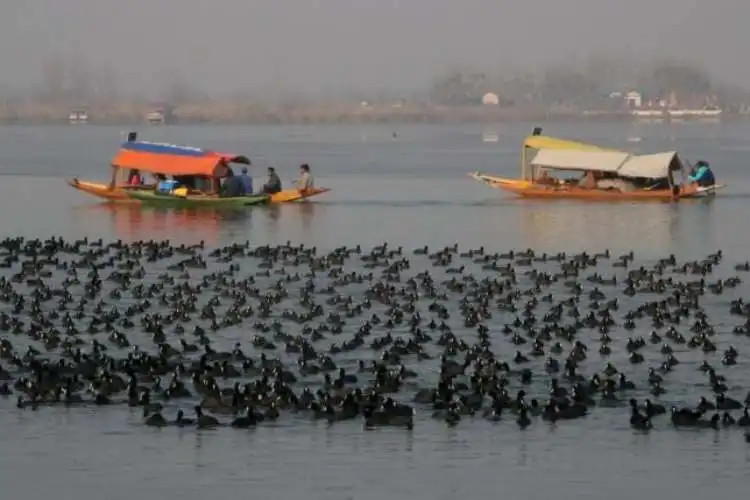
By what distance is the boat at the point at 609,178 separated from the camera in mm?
53406

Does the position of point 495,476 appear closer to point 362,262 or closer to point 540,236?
point 362,262

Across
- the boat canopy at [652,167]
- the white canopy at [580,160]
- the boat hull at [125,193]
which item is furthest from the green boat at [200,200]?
the boat canopy at [652,167]

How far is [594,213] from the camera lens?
49.9 metres

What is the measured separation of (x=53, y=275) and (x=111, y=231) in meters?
11.4

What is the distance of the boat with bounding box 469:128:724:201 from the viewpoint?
5341 cm

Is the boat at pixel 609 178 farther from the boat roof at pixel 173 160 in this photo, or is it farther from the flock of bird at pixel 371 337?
the flock of bird at pixel 371 337

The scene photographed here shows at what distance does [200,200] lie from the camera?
162 ft

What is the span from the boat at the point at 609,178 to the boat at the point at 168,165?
23.7ft

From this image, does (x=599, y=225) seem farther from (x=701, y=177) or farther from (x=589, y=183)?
(x=701, y=177)

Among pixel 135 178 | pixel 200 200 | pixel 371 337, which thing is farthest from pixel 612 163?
pixel 371 337

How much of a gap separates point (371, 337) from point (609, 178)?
29953 mm

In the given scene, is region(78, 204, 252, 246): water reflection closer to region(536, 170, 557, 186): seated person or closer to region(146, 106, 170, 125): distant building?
region(536, 170, 557, 186): seated person

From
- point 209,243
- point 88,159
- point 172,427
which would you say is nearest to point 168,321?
point 172,427

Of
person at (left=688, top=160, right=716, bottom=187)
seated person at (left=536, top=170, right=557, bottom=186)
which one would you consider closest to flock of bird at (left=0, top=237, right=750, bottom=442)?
seated person at (left=536, top=170, right=557, bottom=186)
